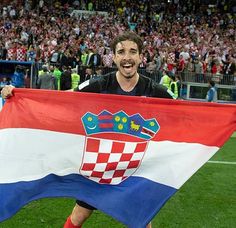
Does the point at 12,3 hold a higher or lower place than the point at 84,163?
higher

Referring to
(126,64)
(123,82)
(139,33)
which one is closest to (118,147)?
(123,82)

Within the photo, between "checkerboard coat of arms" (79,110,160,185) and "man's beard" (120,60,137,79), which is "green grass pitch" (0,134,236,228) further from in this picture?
"man's beard" (120,60,137,79)

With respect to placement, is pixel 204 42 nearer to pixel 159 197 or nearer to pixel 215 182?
pixel 215 182

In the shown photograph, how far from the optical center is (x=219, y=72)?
2084cm

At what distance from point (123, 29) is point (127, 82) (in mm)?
24109

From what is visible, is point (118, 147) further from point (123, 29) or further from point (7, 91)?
point (123, 29)

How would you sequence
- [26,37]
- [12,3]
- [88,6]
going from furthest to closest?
[88,6] < [12,3] < [26,37]

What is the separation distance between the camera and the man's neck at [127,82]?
3859mm

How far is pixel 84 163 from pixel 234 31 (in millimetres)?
28870

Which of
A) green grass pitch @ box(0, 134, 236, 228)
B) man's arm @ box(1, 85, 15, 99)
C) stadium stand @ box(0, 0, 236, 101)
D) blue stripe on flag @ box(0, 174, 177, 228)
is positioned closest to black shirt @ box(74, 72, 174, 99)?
man's arm @ box(1, 85, 15, 99)

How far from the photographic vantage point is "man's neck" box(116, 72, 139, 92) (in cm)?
386

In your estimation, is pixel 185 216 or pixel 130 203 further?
pixel 185 216

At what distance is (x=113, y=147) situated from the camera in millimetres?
3895

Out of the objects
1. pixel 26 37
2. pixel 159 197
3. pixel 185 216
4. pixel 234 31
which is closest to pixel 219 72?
pixel 26 37
